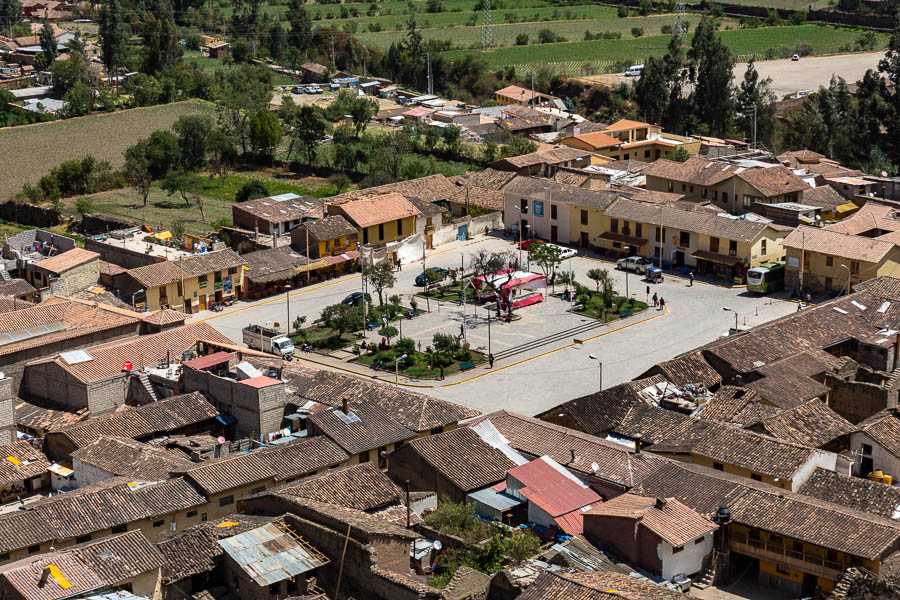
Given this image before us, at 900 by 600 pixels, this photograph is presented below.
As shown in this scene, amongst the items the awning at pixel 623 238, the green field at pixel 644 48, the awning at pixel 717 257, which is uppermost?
the green field at pixel 644 48

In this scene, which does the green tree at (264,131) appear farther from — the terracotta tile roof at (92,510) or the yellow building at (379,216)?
the terracotta tile roof at (92,510)

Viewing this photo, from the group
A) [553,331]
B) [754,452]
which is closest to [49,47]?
[553,331]

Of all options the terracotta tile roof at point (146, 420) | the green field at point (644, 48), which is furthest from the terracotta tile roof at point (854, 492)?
the green field at point (644, 48)

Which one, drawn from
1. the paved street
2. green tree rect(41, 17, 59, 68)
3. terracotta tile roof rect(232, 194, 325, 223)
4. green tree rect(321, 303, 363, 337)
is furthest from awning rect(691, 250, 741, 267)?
green tree rect(41, 17, 59, 68)

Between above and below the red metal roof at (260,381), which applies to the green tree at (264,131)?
above

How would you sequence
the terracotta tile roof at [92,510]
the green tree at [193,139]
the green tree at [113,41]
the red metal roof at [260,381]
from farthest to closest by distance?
the green tree at [113,41] < the green tree at [193,139] < the red metal roof at [260,381] < the terracotta tile roof at [92,510]

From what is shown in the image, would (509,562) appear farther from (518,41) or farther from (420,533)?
(518,41)
